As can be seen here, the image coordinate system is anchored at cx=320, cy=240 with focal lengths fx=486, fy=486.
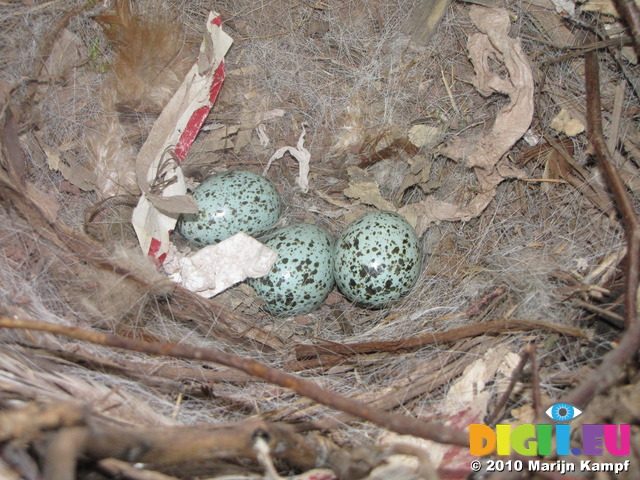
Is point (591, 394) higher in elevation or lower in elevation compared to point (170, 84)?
lower

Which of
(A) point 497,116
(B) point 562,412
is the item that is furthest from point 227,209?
(B) point 562,412

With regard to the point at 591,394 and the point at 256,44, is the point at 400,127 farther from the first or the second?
the point at 591,394

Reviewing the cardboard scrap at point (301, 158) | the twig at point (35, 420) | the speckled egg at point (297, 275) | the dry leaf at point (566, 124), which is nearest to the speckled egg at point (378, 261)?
the speckled egg at point (297, 275)

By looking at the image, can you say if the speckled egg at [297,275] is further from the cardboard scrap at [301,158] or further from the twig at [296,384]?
the twig at [296,384]

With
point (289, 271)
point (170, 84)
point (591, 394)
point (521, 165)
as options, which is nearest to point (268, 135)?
point (170, 84)

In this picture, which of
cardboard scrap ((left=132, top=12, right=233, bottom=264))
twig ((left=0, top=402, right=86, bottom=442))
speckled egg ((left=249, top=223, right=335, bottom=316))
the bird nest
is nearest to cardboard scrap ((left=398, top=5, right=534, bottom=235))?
the bird nest

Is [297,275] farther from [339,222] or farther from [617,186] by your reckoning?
[617,186]

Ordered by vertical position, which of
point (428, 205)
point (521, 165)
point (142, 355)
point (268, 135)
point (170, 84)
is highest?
point (170, 84)
